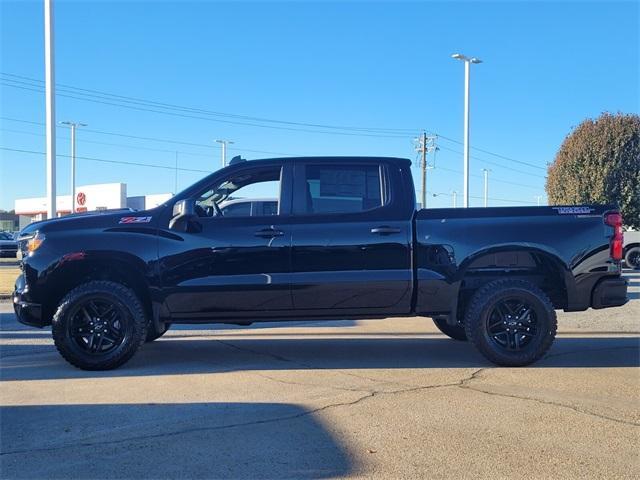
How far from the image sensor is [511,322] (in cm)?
630

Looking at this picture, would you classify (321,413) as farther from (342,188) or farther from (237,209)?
(237,209)

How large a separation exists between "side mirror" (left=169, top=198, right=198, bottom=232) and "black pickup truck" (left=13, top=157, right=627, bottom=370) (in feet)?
0.08

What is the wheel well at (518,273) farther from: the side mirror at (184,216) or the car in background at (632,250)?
the car in background at (632,250)

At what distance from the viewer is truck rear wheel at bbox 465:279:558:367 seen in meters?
6.19

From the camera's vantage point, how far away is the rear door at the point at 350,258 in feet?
19.9

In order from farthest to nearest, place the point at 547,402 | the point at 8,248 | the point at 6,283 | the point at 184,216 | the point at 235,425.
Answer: the point at 8,248 < the point at 6,283 < the point at 184,216 < the point at 547,402 < the point at 235,425

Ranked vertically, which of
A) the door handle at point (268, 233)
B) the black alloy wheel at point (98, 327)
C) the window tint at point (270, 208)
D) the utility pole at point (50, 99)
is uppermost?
the utility pole at point (50, 99)

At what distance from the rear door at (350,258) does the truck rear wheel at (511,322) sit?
2.58ft

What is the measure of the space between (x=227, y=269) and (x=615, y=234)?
4.08m

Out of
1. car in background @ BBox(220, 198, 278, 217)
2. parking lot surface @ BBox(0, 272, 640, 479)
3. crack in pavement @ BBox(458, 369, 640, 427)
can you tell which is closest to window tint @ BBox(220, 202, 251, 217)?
car in background @ BBox(220, 198, 278, 217)

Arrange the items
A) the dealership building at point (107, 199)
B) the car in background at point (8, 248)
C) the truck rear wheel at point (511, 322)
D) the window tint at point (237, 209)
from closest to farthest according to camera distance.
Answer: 1. the truck rear wheel at point (511, 322)
2. the window tint at point (237, 209)
3. the car in background at point (8, 248)
4. the dealership building at point (107, 199)

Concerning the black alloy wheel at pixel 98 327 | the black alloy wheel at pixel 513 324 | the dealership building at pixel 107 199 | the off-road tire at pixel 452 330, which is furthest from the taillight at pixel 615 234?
the dealership building at pixel 107 199

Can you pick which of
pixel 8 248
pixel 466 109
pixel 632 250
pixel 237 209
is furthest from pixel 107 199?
pixel 237 209

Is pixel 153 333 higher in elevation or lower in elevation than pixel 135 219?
lower
